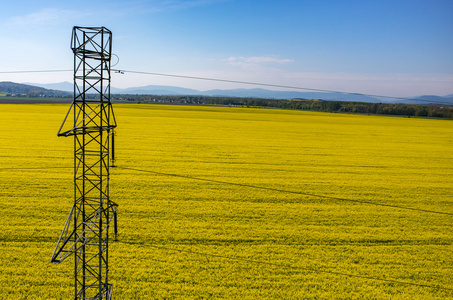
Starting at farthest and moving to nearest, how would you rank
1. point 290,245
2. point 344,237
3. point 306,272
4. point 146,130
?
1. point 146,130
2. point 344,237
3. point 290,245
4. point 306,272

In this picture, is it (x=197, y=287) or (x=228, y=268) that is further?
(x=228, y=268)

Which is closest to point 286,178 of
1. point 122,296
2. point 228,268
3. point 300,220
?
point 300,220

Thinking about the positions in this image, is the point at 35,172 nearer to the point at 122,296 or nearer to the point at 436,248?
the point at 122,296

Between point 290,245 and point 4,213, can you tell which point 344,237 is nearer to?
point 290,245

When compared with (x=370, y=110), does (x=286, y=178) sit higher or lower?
lower

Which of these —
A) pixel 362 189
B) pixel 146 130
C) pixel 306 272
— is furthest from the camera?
pixel 146 130

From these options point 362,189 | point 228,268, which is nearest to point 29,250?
point 228,268
